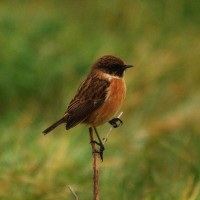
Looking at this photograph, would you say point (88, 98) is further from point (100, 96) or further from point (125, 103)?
point (125, 103)

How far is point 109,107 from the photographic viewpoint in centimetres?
613

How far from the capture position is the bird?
612 cm

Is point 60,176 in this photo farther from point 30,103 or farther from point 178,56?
point 178,56

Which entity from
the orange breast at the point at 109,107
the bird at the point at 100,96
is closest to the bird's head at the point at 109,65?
the bird at the point at 100,96

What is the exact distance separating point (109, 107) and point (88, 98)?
169 mm

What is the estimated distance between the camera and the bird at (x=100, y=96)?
6125 mm

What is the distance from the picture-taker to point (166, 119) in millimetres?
8594

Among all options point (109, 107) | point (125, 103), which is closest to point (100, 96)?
point (109, 107)

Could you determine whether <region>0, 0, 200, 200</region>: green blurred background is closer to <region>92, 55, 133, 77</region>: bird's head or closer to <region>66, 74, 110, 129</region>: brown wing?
<region>66, 74, 110, 129</region>: brown wing

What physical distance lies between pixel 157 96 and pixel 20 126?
176 cm

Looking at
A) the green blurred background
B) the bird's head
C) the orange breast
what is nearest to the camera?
the orange breast

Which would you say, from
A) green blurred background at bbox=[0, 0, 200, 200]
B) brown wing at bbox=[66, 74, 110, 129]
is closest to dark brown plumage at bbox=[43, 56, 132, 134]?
brown wing at bbox=[66, 74, 110, 129]

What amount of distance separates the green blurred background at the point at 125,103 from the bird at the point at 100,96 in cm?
59

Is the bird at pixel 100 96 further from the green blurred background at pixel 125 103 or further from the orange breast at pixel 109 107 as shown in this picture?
the green blurred background at pixel 125 103
